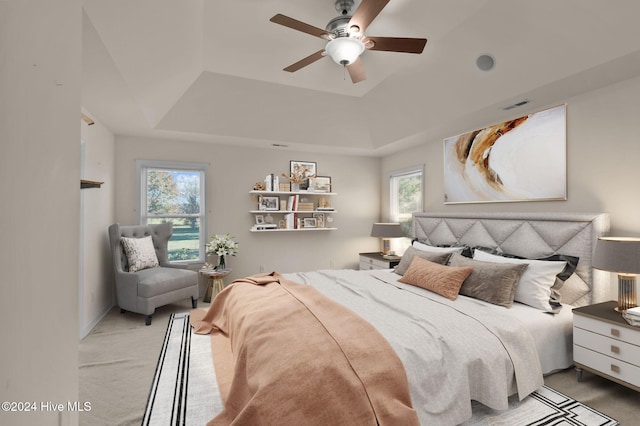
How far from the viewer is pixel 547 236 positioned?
9.84 ft

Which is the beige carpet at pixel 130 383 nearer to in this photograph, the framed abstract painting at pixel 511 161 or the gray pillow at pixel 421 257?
the gray pillow at pixel 421 257

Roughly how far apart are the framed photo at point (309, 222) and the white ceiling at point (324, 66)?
1538mm

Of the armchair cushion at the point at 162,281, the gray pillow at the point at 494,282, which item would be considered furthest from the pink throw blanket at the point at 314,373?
the armchair cushion at the point at 162,281

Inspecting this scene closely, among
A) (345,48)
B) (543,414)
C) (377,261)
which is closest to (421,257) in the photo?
(377,261)

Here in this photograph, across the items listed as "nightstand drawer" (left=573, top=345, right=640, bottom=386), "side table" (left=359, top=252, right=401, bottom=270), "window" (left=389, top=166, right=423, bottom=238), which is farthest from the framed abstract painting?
"nightstand drawer" (left=573, top=345, right=640, bottom=386)

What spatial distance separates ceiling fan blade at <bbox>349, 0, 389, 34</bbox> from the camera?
1837 millimetres

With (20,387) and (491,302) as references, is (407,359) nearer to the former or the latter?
(491,302)

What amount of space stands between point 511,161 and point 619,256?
61.2 inches

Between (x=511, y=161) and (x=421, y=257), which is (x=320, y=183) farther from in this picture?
(x=511, y=161)

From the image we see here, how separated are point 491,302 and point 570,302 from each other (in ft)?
2.66

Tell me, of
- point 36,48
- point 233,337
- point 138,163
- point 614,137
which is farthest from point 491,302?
point 138,163

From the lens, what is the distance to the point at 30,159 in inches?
31.5

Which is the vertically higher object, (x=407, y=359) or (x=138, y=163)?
(x=138, y=163)

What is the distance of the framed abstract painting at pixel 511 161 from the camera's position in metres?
3.07
